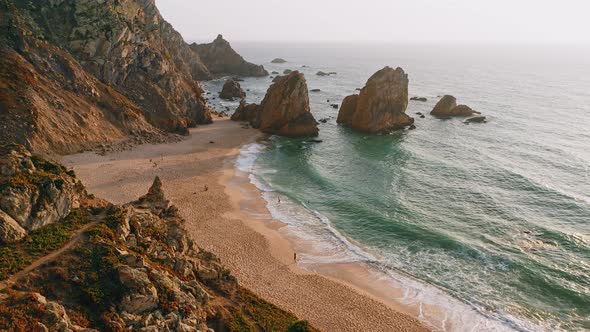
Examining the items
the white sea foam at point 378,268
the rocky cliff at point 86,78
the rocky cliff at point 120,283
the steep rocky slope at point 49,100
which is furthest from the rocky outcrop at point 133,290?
the rocky cliff at point 86,78

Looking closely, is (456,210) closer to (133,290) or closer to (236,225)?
(236,225)

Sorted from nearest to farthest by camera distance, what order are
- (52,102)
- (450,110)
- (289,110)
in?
(52,102) < (289,110) < (450,110)

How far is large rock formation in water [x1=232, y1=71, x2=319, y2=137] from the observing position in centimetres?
8700

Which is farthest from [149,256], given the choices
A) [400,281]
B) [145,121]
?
[145,121]

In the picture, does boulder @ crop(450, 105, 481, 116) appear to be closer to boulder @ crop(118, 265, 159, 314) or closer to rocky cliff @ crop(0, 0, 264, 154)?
rocky cliff @ crop(0, 0, 264, 154)

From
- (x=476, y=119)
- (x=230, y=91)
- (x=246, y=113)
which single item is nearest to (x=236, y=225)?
(x=246, y=113)

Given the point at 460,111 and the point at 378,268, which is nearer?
the point at 378,268

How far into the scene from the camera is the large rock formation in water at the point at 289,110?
87000 mm

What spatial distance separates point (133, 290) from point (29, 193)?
10218mm

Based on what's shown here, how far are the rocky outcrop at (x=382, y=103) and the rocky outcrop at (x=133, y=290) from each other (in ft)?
223

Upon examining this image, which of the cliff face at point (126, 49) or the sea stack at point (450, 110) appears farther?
the sea stack at point (450, 110)

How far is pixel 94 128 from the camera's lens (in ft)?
236

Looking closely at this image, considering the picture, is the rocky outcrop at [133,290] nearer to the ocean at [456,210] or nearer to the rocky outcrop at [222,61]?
the ocean at [456,210]

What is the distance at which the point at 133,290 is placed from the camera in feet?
77.0
